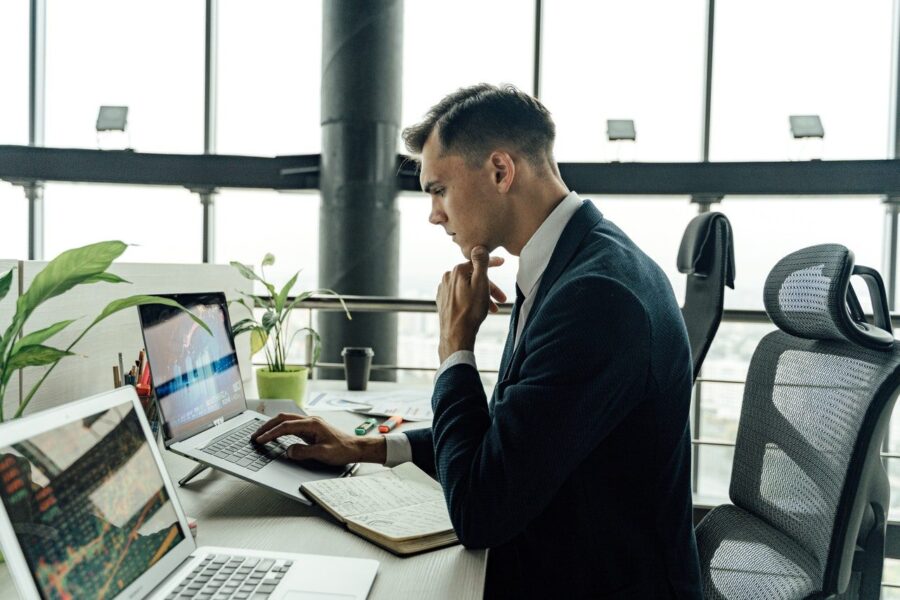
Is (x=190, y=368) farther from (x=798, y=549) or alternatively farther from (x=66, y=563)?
(x=798, y=549)

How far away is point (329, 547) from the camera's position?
0.85 metres

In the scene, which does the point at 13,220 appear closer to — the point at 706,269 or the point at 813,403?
the point at 706,269

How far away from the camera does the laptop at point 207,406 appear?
1.05m

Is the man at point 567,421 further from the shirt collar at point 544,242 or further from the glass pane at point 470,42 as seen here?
the glass pane at point 470,42

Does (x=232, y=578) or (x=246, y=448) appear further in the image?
(x=246, y=448)

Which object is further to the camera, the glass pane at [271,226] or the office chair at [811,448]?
the glass pane at [271,226]

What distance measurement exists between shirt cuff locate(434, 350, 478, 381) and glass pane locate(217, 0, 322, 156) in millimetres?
3516

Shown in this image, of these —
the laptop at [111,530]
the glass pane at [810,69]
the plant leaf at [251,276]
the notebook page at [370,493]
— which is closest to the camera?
the laptop at [111,530]

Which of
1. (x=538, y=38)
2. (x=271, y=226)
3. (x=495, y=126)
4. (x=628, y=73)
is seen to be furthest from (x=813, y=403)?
(x=271, y=226)

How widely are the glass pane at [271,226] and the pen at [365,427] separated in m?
2.93

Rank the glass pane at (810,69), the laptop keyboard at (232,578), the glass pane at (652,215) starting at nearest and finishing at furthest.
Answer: the laptop keyboard at (232,578), the glass pane at (810,69), the glass pane at (652,215)

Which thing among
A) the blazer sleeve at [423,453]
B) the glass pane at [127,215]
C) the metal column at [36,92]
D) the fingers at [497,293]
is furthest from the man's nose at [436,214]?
the metal column at [36,92]

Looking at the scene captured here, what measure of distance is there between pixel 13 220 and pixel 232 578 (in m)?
4.52

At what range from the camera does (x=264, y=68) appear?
430cm
